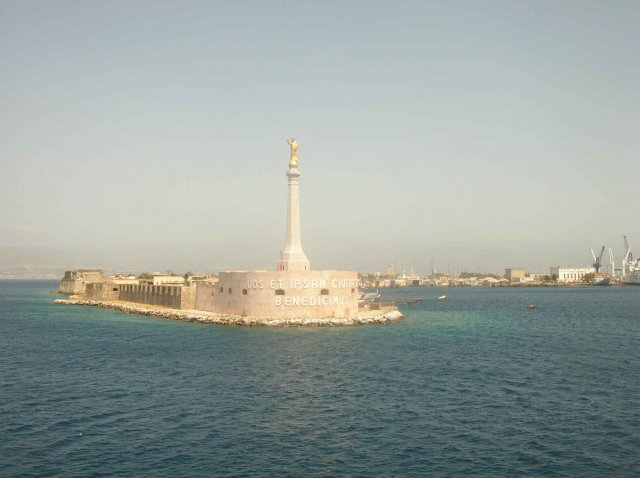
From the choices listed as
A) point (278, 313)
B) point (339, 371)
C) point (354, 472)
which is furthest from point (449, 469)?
point (278, 313)

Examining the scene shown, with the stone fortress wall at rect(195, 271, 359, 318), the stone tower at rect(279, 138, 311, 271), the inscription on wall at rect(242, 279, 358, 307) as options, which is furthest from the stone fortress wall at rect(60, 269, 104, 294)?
the inscription on wall at rect(242, 279, 358, 307)

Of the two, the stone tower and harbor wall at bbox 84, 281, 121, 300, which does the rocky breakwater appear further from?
harbor wall at bbox 84, 281, 121, 300

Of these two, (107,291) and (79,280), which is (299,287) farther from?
(79,280)

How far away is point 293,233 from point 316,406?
141 feet

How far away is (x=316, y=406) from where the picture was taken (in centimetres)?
3206

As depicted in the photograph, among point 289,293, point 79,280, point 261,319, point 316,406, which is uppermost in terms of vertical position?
point 79,280

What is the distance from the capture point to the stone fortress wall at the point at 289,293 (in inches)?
2692

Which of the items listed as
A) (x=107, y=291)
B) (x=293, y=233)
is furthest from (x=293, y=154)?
(x=107, y=291)

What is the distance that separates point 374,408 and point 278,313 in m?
37.9

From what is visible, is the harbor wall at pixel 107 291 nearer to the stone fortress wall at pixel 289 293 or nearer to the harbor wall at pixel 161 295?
the harbor wall at pixel 161 295

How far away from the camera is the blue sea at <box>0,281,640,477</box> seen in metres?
23.5

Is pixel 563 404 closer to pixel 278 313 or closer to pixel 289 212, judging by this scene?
pixel 278 313

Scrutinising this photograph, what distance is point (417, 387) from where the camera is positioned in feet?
121

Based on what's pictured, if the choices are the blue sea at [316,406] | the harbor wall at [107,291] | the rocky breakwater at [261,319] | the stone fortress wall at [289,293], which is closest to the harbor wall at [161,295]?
the rocky breakwater at [261,319]
